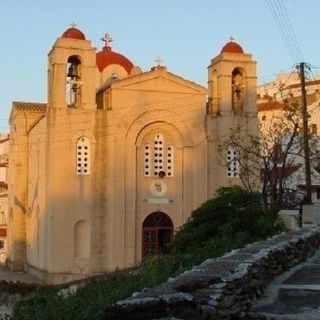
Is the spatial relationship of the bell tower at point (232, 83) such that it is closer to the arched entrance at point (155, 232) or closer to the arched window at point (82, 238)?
the arched entrance at point (155, 232)

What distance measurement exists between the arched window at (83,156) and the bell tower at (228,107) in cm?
614

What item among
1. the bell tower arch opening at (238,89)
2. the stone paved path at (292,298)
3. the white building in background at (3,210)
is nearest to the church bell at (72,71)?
the bell tower arch opening at (238,89)

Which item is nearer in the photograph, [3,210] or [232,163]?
[232,163]

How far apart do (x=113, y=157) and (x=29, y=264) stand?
305 inches

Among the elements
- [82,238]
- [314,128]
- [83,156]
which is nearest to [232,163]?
[83,156]

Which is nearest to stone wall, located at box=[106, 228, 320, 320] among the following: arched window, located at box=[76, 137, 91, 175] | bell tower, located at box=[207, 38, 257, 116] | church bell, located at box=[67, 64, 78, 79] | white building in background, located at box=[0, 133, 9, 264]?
arched window, located at box=[76, 137, 91, 175]

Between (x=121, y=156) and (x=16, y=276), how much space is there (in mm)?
8386

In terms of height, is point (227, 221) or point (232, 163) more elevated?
point (232, 163)

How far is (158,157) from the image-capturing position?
32.6 metres

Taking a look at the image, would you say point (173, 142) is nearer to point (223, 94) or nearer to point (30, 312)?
point (223, 94)

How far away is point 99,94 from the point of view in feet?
110

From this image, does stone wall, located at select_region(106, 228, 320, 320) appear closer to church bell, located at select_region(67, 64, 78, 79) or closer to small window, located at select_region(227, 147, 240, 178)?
→ small window, located at select_region(227, 147, 240, 178)

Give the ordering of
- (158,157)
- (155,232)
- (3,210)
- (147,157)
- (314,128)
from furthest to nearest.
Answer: (314,128) → (3,210) → (158,157) → (147,157) → (155,232)

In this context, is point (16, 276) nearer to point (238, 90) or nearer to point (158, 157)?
point (158, 157)
